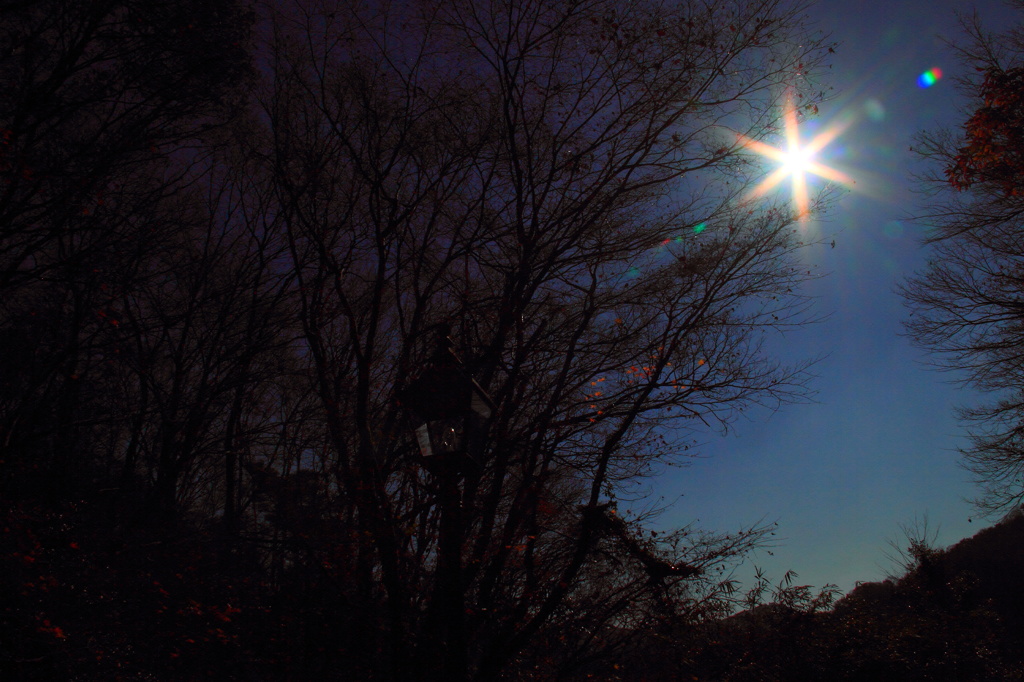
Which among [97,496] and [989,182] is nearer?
[989,182]

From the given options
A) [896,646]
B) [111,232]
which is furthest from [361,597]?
[896,646]

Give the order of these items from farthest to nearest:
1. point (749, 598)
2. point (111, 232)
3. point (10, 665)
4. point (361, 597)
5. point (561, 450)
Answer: point (749, 598) < point (111, 232) < point (561, 450) < point (361, 597) < point (10, 665)

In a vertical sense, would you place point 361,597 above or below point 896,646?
above

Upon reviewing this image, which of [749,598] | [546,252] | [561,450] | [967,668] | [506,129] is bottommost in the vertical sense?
[967,668]

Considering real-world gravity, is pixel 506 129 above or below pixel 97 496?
above

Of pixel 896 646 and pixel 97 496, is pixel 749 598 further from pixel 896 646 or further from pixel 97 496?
pixel 97 496

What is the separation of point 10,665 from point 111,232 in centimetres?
494

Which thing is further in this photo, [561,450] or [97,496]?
[97,496]

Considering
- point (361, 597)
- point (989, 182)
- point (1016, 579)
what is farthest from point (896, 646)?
point (1016, 579)

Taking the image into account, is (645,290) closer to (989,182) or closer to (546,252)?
(546,252)

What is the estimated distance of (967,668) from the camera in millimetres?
11062

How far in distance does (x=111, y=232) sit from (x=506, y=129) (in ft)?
17.2

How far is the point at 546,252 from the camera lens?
6883mm

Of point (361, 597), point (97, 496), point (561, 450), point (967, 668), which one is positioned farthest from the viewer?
point (967, 668)
